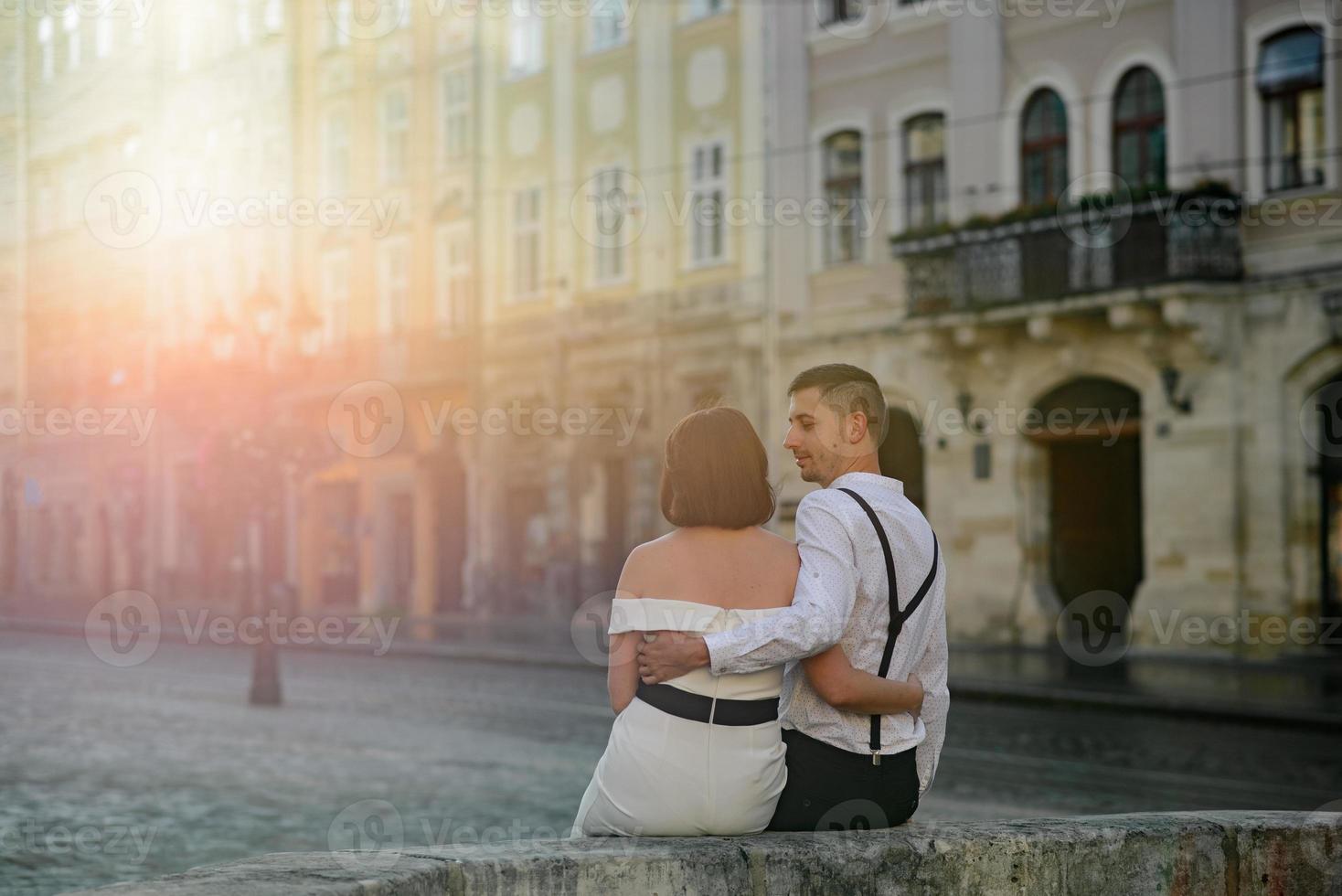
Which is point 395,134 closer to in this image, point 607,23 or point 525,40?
point 525,40

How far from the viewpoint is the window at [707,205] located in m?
31.7

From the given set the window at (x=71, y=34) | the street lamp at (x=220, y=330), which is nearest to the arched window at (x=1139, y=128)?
the street lamp at (x=220, y=330)

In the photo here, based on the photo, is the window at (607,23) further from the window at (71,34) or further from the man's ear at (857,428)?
the man's ear at (857,428)

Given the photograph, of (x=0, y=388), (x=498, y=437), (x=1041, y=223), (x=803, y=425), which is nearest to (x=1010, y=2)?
(x=1041, y=223)

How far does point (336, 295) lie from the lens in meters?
42.0

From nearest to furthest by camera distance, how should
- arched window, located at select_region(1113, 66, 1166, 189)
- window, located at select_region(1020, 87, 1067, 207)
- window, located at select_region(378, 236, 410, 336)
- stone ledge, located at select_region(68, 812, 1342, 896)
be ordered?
1. stone ledge, located at select_region(68, 812, 1342, 896)
2. arched window, located at select_region(1113, 66, 1166, 189)
3. window, located at select_region(1020, 87, 1067, 207)
4. window, located at select_region(378, 236, 410, 336)

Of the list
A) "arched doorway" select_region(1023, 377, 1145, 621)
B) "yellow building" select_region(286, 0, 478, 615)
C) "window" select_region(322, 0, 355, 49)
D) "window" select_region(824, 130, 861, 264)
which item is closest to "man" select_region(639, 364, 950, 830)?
"arched doorway" select_region(1023, 377, 1145, 621)

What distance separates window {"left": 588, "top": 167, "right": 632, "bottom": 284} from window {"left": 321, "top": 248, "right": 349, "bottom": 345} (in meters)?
8.77

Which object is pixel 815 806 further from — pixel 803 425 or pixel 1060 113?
pixel 1060 113

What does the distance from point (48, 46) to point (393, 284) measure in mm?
15040

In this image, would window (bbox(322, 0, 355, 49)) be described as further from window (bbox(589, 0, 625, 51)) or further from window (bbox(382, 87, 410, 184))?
window (bbox(589, 0, 625, 51))

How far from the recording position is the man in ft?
14.1

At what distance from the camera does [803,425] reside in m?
4.54

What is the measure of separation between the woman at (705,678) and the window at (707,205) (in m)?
27.4
